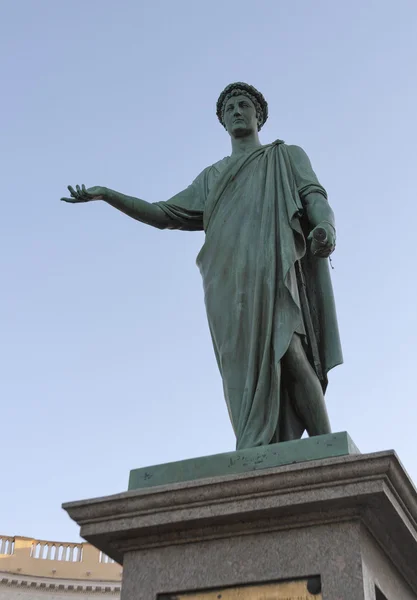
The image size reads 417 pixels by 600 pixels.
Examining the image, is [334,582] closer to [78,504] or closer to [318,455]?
[318,455]

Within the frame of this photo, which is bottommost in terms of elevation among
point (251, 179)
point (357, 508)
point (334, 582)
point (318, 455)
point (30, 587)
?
point (334, 582)

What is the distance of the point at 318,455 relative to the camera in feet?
14.8

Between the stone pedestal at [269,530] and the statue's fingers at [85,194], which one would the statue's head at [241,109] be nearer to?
the statue's fingers at [85,194]

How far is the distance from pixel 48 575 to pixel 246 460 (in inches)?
845

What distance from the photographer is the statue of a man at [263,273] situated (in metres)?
5.24

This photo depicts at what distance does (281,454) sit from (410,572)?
1098 mm

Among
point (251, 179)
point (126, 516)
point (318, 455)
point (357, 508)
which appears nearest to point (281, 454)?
point (318, 455)

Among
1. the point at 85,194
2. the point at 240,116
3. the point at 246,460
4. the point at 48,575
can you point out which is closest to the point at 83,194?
the point at 85,194

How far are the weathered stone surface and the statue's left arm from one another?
1.28 metres

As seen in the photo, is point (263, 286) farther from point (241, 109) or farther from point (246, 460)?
point (241, 109)

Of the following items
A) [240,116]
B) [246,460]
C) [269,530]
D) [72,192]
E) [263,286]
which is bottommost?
[269,530]

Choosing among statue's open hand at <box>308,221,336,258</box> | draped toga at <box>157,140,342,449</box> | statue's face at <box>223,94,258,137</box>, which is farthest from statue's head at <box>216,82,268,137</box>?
statue's open hand at <box>308,221,336,258</box>

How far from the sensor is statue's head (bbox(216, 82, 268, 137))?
260 inches

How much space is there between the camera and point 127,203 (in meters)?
6.24
